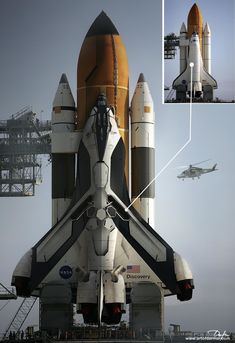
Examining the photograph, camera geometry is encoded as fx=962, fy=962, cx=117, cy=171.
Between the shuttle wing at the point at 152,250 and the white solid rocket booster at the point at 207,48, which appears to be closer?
the shuttle wing at the point at 152,250

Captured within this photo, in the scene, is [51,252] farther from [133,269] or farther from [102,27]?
[102,27]

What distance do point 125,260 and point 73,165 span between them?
8.78 ft

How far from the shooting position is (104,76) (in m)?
23.3

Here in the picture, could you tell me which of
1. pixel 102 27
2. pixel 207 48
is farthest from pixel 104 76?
pixel 207 48

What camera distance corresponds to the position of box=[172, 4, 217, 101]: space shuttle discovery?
1019 inches

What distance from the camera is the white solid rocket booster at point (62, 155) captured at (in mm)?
23312

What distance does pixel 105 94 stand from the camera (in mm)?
23250

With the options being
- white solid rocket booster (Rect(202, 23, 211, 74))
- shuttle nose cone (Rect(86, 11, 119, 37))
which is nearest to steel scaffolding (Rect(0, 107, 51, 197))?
shuttle nose cone (Rect(86, 11, 119, 37))

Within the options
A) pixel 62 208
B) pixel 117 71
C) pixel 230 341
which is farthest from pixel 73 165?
pixel 230 341

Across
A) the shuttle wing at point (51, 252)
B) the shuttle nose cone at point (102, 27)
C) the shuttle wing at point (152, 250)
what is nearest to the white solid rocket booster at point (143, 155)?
the shuttle wing at point (152, 250)

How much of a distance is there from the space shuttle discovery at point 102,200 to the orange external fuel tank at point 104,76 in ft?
0.08

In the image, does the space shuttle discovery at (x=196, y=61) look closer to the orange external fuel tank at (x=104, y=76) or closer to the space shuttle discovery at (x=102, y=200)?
the space shuttle discovery at (x=102, y=200)

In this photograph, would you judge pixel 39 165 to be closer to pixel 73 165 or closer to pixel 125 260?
pixel 73 165

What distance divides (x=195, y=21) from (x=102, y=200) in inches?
269
